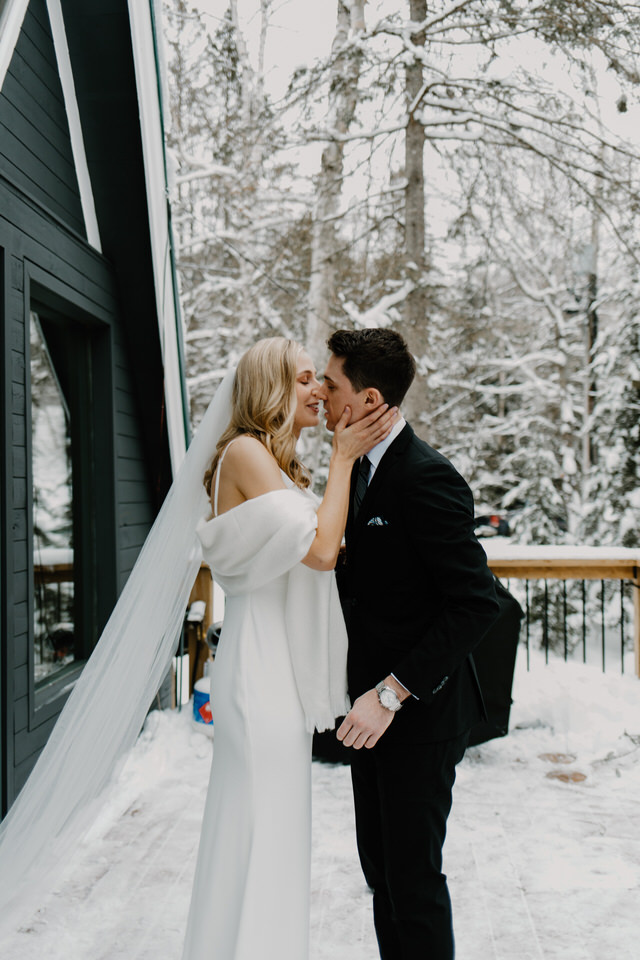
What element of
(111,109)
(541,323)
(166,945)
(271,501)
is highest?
(541,323)

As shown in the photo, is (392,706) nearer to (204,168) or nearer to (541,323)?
(204,168)

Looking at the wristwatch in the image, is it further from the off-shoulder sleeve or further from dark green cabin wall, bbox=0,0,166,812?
dark green cabin wall, bbox=0,0,166,812

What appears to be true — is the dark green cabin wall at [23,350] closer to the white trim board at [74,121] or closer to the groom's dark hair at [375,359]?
the white trim board at [74,121]

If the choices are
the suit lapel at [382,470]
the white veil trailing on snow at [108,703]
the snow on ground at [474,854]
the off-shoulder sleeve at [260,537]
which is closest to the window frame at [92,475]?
the snow on ground at [474,854]

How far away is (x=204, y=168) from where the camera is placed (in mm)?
11250

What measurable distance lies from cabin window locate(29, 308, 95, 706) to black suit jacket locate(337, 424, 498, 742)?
8.37 ft

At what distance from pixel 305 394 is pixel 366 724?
1007 mm

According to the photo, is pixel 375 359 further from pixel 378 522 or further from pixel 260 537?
pixel 260 537

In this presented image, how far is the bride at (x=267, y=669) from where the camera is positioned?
2.07 metres

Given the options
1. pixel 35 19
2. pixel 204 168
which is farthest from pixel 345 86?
pixel 35 19

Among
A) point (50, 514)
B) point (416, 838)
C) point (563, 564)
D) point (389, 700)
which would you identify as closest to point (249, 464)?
point (389, 700)

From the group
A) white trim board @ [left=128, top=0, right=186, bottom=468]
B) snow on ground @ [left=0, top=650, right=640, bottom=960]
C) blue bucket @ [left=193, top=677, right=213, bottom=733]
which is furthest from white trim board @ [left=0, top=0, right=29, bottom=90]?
blue bucket @ [left=193, top=677, right=213, bottom=733]

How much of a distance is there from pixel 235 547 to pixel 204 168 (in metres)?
10.4

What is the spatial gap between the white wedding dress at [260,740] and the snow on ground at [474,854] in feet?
2.27
